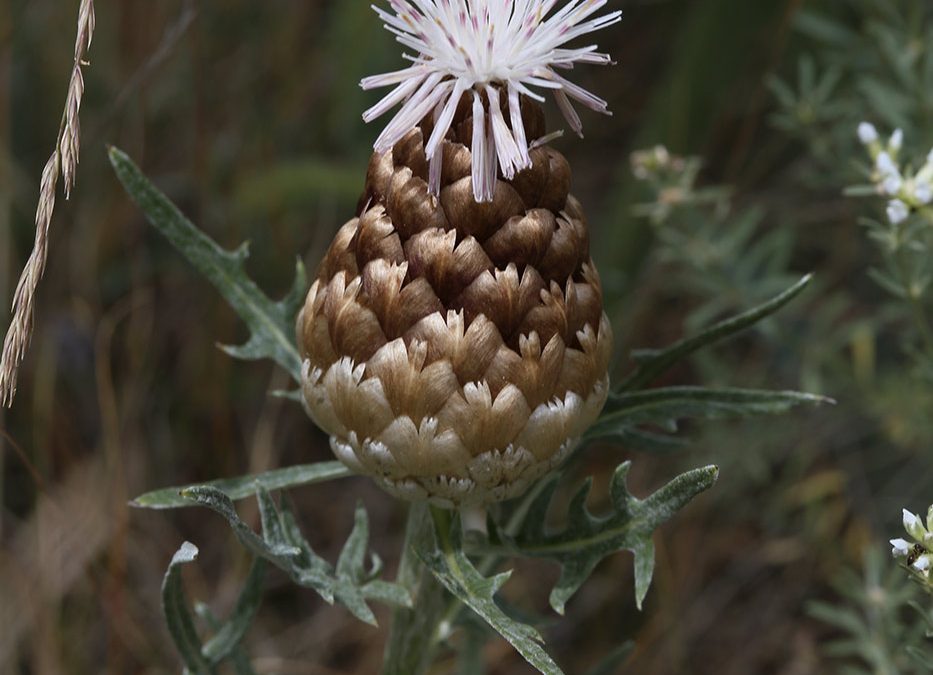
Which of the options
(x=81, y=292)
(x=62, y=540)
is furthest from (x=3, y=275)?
(x=62, y=540)

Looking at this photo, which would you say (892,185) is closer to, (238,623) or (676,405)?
(676,405)

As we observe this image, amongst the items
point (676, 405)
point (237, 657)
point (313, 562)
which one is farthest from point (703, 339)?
point (237, 657)

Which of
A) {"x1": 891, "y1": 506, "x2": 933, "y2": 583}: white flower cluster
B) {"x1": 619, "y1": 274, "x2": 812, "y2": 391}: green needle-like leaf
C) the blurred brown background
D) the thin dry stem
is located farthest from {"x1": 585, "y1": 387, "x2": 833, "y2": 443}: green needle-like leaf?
the blurred brown background

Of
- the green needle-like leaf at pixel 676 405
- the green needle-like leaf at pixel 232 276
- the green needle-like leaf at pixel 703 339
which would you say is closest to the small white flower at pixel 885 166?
the green needle-like leaf at pixel 703 339

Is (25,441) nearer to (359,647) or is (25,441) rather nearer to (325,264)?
(359,647)

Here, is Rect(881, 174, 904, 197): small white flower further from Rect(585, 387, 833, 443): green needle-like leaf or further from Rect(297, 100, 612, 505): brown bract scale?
Rect(297, 100, 612, 505): brown bract scale

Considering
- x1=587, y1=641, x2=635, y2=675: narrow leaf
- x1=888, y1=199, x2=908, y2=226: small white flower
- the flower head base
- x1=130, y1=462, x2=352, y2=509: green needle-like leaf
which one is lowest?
x1=587, y1=641, x2=635, y2=675: narrow leaf
